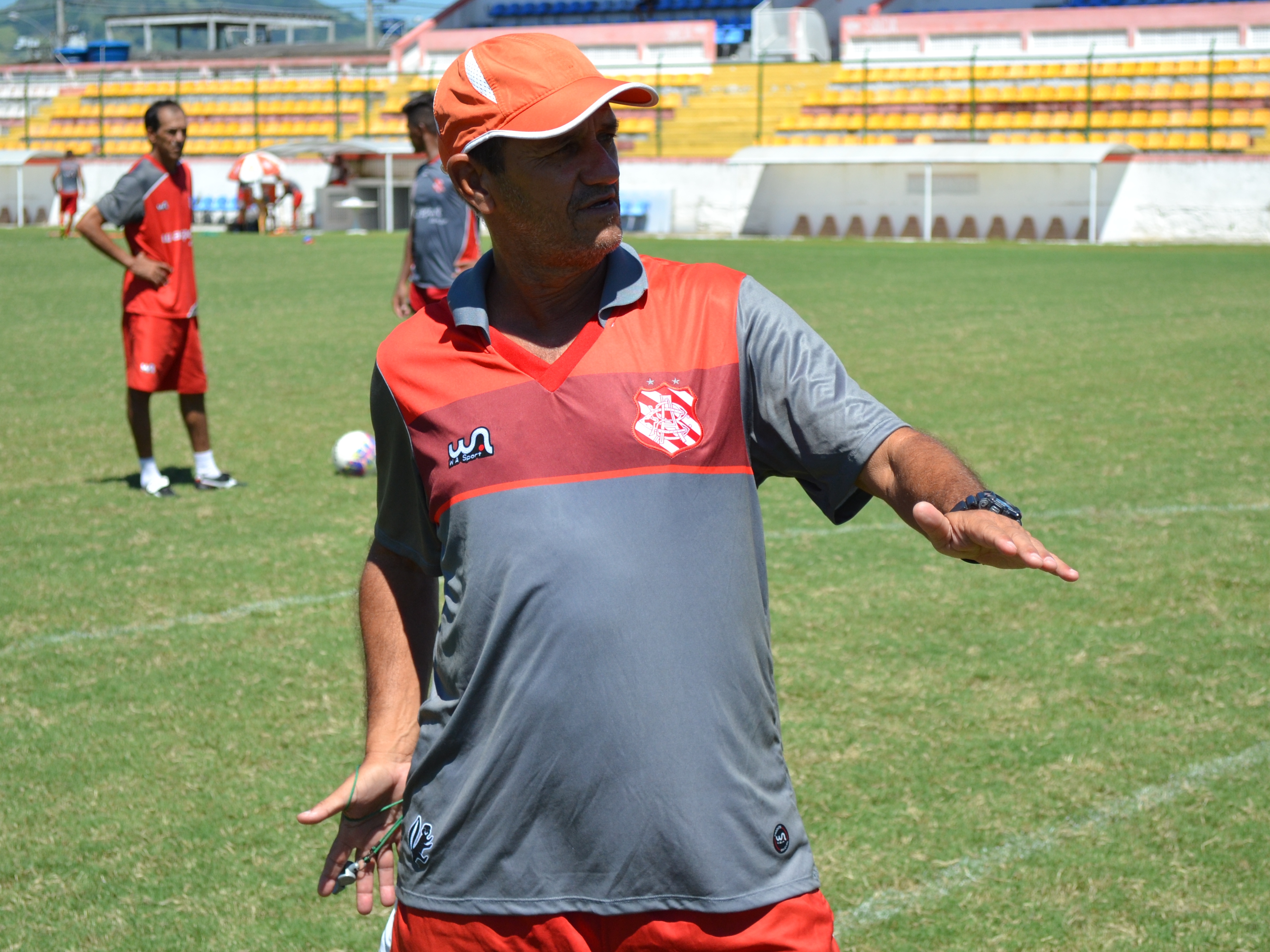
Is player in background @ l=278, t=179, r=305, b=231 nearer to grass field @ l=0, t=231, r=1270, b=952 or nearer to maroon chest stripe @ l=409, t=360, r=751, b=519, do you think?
grass field @ l=0, t=231, r=1270, b=952

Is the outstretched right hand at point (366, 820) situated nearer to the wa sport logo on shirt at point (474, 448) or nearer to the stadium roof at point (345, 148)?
the wa sport logo on shirt at point (474, 448)

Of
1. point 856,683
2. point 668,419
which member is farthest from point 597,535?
point 856,683

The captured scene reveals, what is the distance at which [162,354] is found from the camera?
8258mm

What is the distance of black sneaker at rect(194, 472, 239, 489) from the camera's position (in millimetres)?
8398

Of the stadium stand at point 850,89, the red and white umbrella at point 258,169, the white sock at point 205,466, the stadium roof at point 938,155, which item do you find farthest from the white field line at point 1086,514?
the red and white umbrella at point 258,169

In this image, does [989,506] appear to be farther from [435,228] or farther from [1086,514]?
[435,228]

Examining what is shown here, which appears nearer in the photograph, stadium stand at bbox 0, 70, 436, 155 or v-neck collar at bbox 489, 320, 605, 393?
v-neck collar at bbox 489, 320, 605, 393

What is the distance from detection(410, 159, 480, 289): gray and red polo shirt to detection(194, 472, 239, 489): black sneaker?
1.89 m

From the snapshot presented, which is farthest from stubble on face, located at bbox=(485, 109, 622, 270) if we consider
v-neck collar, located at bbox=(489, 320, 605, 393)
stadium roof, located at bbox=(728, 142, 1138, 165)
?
stadium roof, located at bbox=(728, 142, 1138, 165)

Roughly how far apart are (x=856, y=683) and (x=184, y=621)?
2.80m

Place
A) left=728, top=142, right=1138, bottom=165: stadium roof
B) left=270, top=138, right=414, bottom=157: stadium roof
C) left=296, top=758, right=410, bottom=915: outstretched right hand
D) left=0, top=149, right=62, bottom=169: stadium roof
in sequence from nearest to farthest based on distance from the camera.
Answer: left=296, top=758, right=410, bottom=915: outstretched right hand → left=728, top=142, right=1138, bottom=165: stadium roof → left=270, top=138, right=414, bottom=157: stadium roof → left=0, top=149, right=62, bottom=169: stadium roof

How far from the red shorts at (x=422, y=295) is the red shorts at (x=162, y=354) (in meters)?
1.55

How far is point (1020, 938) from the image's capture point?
11.4 ft

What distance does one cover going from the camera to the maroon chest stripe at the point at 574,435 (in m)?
1.98
